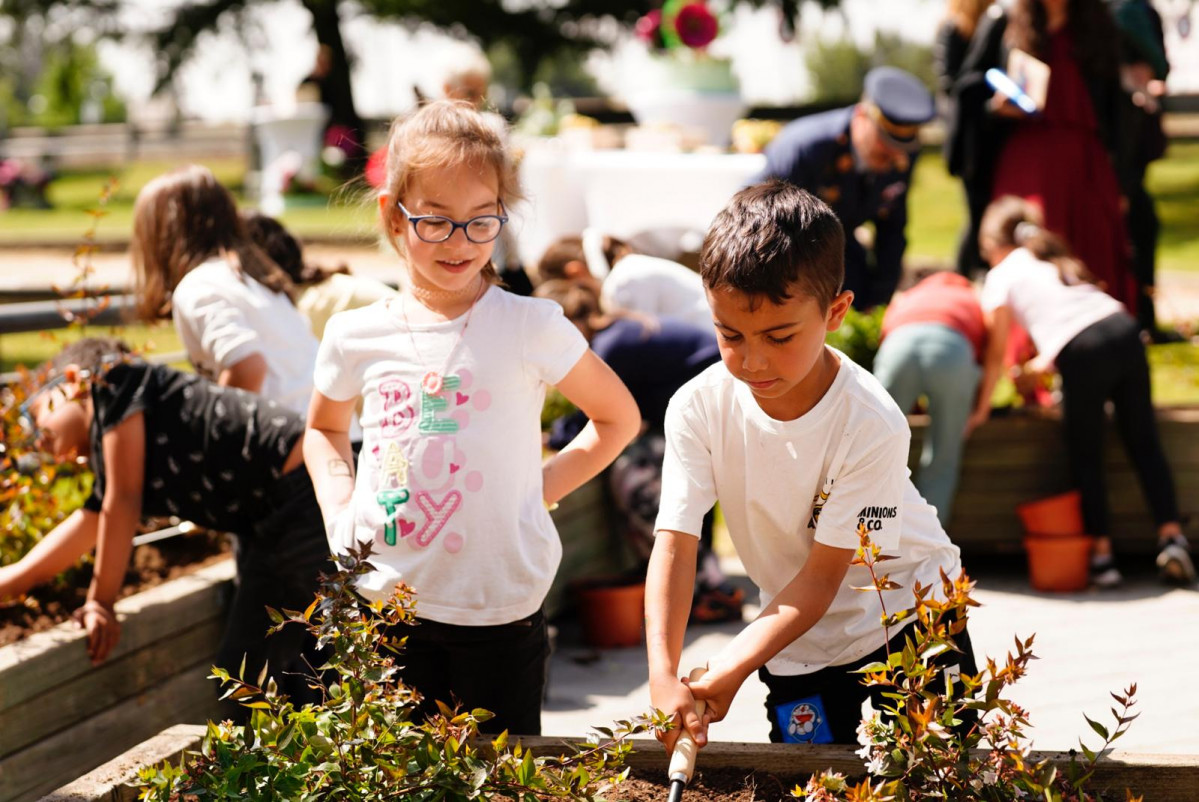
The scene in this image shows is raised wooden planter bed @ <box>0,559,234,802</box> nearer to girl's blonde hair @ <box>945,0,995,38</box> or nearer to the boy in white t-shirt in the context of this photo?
the boy in white t-shirt

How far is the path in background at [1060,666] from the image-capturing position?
12.1 ft

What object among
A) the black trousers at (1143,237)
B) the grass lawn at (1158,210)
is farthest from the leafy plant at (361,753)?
the grass lawn at (1158,210)

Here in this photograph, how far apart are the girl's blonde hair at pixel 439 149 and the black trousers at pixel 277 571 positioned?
91 centimetres

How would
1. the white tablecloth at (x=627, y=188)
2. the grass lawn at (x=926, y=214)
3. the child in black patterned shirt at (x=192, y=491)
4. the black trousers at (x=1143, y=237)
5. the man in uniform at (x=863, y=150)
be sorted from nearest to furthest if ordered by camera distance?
the child in black patterned shirt at (x=192, y=491) → the man in uniform at (x=863, y=150) → the black trousers at (x=1143, y=237) → the white tablecloth at (x=627, y=188) → the grass lawn at (x=926, y=214)

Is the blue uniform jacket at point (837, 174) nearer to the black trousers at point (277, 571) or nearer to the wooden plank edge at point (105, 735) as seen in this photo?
the black trousers at point (277, 571)

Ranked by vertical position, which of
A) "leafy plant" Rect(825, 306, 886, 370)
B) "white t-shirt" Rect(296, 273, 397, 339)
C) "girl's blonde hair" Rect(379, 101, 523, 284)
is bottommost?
"leafy plant" Rect(825, 306, 886, 370)

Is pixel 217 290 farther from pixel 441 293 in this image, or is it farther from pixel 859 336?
pixel 859 336

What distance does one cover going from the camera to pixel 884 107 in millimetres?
5395

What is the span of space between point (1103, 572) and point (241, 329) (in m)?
3.26

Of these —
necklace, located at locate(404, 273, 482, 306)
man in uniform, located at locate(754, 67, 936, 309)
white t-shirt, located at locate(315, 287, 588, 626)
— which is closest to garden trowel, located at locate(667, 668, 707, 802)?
white t-shirt, located at locate(315, 287, 588, 626)

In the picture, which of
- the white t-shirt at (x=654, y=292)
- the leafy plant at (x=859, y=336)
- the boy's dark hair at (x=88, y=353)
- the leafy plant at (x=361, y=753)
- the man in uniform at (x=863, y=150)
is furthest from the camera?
the man in uniform at (x=863, y=150)

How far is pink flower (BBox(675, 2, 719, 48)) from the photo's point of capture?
27.3 feet

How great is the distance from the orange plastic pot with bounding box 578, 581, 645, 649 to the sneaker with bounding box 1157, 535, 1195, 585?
1917 mm

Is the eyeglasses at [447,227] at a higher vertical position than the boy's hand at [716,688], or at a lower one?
higher
